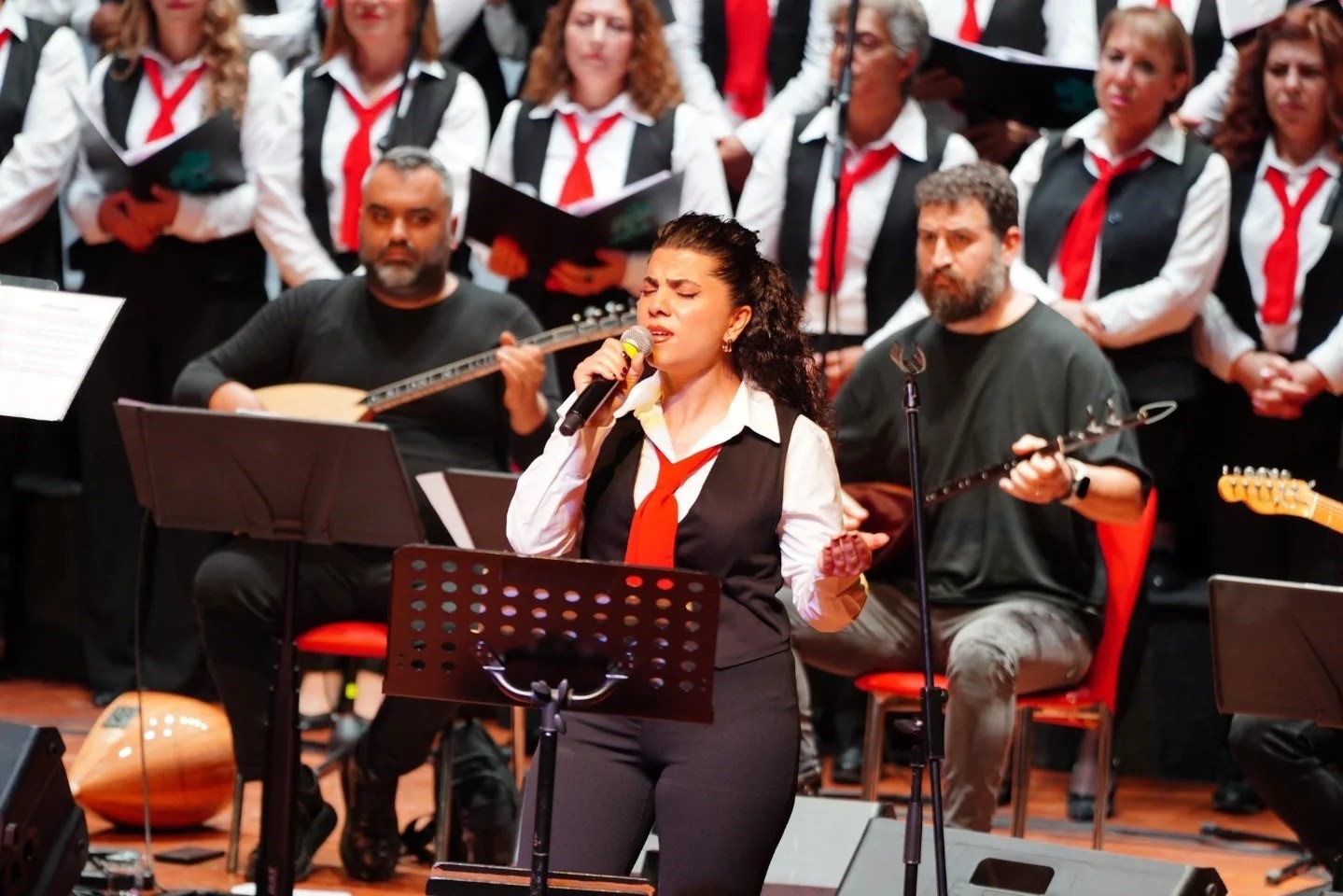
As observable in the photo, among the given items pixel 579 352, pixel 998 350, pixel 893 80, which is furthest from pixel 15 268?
pixel 998 350

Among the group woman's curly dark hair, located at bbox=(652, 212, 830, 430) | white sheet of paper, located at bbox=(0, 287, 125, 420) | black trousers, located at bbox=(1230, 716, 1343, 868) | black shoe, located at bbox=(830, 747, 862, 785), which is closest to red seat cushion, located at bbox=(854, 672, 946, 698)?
black trousers, located at bbox=(1230, 716, 1343, 868)

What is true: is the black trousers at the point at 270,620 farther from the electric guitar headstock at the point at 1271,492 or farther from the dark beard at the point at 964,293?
the electric guitar headstock at the point at 1271,492

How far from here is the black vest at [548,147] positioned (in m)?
5.80

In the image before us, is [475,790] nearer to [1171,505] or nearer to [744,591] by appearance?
[744,591]

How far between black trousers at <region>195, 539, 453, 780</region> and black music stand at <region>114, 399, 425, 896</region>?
0.52 metres

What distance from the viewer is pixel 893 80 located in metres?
5.74

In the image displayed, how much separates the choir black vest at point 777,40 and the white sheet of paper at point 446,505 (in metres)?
2.20

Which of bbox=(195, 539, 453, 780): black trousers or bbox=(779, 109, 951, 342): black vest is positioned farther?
bbox=(779, 109, 951, 342): black vest

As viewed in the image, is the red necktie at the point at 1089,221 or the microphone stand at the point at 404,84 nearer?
the red necktie at the point at 1089,221

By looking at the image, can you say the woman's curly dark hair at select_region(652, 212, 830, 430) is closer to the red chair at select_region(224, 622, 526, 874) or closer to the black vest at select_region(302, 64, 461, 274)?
the red chair at select_region(224, 622, 526, 874)

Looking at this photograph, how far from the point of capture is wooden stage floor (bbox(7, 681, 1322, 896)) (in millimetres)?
4746

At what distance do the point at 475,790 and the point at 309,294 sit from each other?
57.9 inches

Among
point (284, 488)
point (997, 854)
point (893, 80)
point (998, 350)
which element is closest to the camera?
point (997, 854)

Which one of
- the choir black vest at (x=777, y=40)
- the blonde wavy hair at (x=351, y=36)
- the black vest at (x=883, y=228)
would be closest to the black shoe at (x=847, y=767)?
the black vest at (x=883, y=228)
